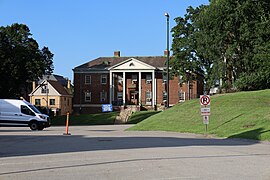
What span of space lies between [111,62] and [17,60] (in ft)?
106

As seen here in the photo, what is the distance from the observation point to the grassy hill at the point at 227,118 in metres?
28.0

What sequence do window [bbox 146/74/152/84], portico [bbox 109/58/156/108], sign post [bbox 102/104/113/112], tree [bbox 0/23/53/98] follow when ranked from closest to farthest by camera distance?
tree [bbox 0/23/53/98], sign post [bbox 102/104/113/112], portico [bbox 109/58/156/108], window [bbox 146/74/152/84]

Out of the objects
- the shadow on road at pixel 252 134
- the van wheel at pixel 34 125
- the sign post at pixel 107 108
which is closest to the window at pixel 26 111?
the van wheel at pixel 34 125

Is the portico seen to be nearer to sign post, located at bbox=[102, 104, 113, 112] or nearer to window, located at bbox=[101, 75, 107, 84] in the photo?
window, located at bbox=[101, 75, 107, 84]

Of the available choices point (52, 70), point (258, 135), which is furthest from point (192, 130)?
point (52, 70)

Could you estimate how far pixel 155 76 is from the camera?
286 feet

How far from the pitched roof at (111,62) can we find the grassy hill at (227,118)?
44173mm

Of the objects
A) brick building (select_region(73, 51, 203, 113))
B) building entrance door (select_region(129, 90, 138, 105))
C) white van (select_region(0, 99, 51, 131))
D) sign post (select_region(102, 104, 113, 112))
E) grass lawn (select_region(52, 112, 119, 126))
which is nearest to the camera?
white van (select_region(0, 99, 51, 131))

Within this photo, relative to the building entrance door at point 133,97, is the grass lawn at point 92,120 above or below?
below

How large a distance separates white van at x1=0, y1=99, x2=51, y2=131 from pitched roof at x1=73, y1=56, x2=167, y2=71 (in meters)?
52.6

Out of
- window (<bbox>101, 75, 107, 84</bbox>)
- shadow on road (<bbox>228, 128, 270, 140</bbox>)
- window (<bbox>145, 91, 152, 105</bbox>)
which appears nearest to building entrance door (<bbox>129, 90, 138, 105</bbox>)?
window (<bbox>145, 91, 152, 105</bbox>)

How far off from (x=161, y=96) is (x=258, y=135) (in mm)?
62591

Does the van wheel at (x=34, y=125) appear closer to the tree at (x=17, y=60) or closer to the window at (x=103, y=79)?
the tree at (x=17, y=60)

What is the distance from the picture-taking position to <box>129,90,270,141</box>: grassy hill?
28.0m
